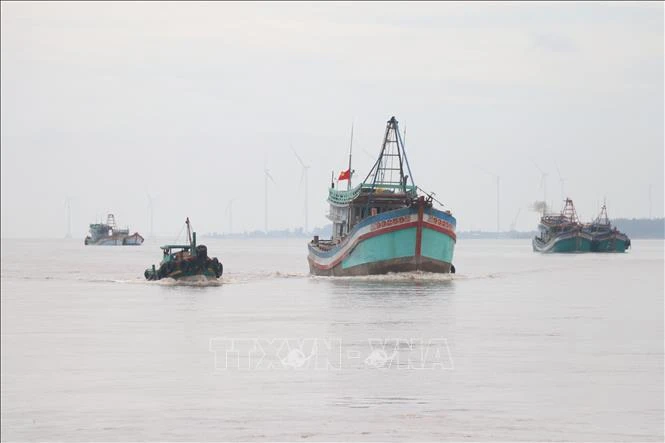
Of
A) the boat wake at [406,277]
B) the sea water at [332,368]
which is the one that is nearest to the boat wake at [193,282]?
the boat wake at [406,277]

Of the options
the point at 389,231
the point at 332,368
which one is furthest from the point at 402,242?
the point at 332,368

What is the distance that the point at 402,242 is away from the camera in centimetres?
8012

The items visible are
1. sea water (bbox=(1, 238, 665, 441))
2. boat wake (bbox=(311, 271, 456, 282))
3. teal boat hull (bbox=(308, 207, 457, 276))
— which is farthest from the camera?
boat wake (bbox=(311, 271, 456, 282))

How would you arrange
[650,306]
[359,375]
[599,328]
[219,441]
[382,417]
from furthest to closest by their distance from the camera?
[650,306], [599,328], [359,375], [382,417], [219,441]

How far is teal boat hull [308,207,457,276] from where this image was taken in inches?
3118

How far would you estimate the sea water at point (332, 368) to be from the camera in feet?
87.5

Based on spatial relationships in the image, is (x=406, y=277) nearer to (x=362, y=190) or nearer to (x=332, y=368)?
(x=362, y=190)

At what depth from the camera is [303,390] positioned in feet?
103

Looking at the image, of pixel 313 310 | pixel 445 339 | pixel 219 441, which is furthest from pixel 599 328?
pixel 219 441

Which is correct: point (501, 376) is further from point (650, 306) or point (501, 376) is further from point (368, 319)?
point (650, 306)

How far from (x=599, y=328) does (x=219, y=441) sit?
29358mm

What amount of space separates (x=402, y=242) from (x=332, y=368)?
4486cm

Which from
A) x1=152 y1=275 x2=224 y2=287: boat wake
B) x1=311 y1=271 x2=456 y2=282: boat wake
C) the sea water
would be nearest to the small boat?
x1=152 y1=275 x2=224 y2=287: boat wake

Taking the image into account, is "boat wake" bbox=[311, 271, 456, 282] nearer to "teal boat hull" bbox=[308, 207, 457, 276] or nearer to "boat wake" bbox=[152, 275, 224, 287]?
"teal boat hull" bbox=[308, 207, 457, 276]
